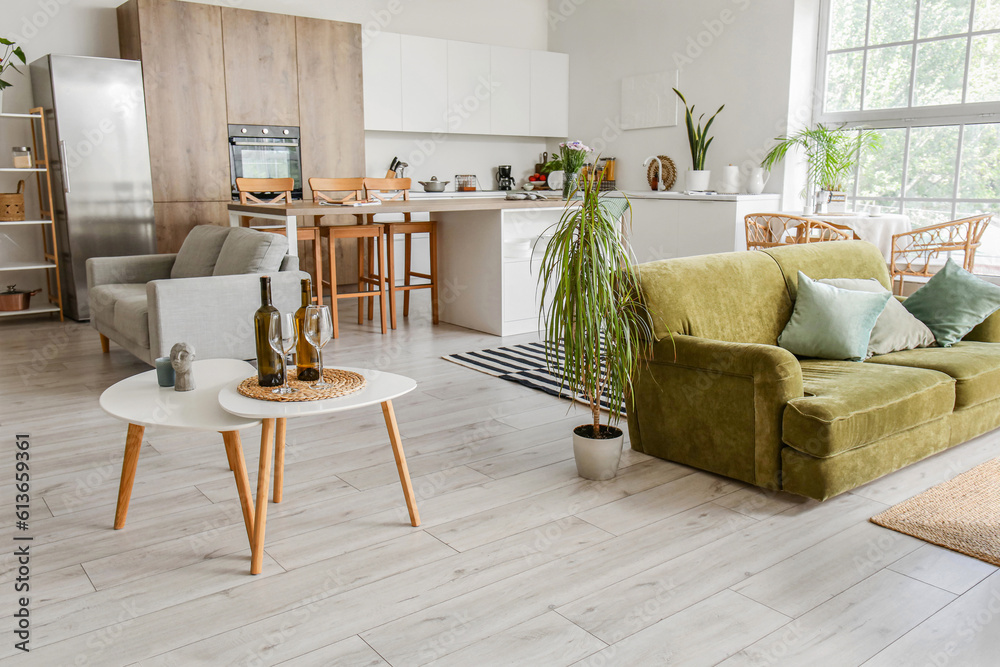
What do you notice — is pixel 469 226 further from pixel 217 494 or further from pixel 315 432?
pixel 217 494

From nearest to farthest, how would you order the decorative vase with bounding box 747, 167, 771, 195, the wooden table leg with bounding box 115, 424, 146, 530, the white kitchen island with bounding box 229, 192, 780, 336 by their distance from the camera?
the wooden table leg with bounding box 115, 424, 146, 530 → the white kitchen island with bounding box 229, 192, 780, 336 → the decorative vase with bounding box 747, 167, 771, 195

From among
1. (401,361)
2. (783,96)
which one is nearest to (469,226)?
(401,361)

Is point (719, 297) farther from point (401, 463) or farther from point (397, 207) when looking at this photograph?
point (397, 207)

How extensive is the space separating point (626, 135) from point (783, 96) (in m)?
1.74

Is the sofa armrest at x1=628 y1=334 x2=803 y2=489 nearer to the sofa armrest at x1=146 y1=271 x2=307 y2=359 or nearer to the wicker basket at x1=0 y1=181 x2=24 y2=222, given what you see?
the sofa armrest at x1=146 y1=271 x2=307 y2=359

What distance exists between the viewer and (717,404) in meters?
2.75

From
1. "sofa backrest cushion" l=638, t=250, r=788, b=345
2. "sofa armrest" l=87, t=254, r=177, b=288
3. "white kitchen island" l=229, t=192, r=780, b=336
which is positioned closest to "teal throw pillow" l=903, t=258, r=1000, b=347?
"sofa backrest cushion" l=638, t=250, r=788, b=345

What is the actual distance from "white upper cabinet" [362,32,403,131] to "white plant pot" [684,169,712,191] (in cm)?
263

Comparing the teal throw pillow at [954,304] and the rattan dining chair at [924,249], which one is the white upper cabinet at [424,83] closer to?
the rattan dining chair at [924,249]

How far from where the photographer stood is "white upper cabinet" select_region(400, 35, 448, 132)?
718cm

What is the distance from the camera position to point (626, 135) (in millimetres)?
7715

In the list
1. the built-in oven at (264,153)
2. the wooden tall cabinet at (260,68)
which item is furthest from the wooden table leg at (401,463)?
the wooden tall cabinet at (260,68)

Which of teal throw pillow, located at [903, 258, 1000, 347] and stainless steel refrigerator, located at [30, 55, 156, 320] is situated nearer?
teal throw pillow, located at [903, 258, 1000, 347]

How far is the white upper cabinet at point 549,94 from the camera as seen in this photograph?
26.3ft
